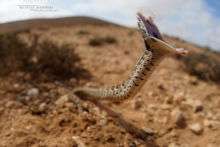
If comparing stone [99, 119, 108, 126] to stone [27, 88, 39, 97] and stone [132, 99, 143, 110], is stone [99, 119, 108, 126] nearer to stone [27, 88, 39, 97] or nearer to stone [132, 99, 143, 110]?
stone [132, 99, 143, 110]

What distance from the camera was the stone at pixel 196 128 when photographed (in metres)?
2.83

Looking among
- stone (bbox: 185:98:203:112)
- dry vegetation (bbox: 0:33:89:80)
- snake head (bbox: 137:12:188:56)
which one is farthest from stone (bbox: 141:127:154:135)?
dry vegetation (bbox: 0:33:89:80)

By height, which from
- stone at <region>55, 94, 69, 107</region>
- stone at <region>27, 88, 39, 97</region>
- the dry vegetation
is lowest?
stone at <region>55, 94, 69, 107</region>

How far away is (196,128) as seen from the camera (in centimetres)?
286

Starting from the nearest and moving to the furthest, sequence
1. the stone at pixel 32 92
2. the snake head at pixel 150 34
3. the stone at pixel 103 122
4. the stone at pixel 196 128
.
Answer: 1. the snake head at pixel 150 34
2. the stone at pixel 103 122
3. the stone at pixel 196 128
4. the stone at pixel 32 92

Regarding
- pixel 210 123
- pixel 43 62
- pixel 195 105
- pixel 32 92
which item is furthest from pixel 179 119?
pixel 43 62

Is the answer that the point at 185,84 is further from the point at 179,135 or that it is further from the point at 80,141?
the point at 80,141

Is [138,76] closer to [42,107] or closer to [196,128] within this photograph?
[196,128]

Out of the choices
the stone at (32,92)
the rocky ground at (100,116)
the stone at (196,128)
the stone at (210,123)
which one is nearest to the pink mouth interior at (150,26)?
the rocky ground at (100,116)

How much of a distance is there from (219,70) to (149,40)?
5.65 metres

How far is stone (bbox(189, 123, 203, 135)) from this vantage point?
283cm

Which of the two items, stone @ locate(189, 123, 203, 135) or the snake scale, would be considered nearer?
the snake scale

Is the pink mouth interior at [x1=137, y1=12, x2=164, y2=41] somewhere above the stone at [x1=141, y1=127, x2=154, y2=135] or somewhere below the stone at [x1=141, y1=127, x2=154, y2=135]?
above

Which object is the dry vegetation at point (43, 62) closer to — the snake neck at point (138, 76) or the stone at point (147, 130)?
the snake neck at point (138, 76)
